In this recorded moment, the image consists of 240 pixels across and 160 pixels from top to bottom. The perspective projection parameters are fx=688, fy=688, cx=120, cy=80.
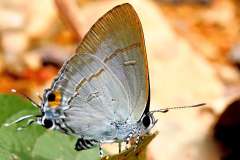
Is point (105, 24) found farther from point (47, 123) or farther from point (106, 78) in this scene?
point (47, 123)

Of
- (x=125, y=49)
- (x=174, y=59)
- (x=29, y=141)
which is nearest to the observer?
(x=29, y=141)

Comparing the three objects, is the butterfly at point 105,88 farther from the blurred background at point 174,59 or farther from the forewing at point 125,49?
the blurred background at point 174,59

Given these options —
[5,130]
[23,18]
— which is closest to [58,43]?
[23,18]

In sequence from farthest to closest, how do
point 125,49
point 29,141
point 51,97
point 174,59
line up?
point 174,59
point 125,49
point 51,97
point 29,141

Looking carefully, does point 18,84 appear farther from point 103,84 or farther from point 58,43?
point 103,84

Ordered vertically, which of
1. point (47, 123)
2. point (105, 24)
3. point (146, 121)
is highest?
point (105, 24)

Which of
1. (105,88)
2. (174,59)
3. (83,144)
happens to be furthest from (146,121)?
(174,59)

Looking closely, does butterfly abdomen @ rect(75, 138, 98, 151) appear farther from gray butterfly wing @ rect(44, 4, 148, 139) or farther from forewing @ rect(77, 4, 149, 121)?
forewing @ rect(77, 4, 149, 121)
